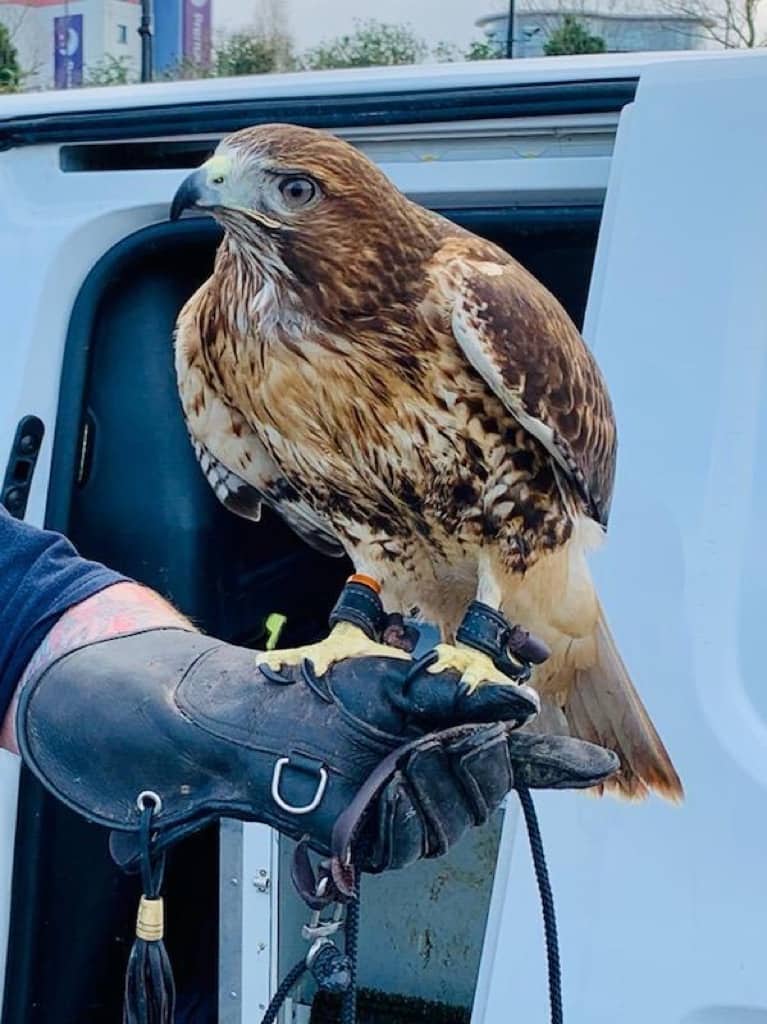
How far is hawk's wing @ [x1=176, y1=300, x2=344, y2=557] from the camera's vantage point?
117 centimetres

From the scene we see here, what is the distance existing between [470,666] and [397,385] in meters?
0.23

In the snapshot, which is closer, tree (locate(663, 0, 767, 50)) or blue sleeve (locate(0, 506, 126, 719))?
blue sleeve (locate(0, 506, 126, 719))

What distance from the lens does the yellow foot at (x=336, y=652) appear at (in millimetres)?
1043

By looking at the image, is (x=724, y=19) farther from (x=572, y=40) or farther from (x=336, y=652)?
(x=336, y=652)

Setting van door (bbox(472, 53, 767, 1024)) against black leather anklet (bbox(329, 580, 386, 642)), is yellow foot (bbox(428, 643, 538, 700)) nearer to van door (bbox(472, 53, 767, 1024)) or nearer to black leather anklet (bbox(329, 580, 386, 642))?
black leather anklet (bbox(329, 580, 386, 642))

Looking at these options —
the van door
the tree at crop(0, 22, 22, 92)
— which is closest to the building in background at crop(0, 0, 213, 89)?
the tree at crop(0, 22, 22, 92)

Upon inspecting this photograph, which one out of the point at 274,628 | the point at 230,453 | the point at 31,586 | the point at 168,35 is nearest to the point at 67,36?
the point at 168,35

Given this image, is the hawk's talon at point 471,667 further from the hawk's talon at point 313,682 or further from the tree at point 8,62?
the tree at point 8,62

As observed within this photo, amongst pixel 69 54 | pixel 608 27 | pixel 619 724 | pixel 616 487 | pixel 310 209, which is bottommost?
pixel 619 724

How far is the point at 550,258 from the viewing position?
1820 mm

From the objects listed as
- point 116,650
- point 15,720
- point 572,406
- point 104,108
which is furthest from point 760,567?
point 104,108

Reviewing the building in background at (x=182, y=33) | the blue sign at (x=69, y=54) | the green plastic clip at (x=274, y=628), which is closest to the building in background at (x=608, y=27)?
the building in background at (x=182, y=33)

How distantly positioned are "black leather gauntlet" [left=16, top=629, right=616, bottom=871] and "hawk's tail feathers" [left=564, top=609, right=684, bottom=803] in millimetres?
177

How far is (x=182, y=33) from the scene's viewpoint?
11414 mm
